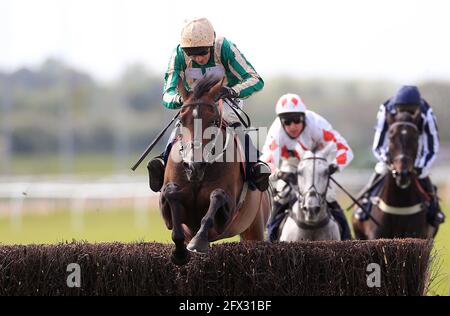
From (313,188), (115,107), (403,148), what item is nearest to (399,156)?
(403,148)

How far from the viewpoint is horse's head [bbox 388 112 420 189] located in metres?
9.14

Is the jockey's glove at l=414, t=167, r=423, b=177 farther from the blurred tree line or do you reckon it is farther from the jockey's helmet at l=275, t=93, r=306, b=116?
the blurred tree line

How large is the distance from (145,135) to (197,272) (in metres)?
40.8

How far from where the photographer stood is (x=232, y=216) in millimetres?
7055

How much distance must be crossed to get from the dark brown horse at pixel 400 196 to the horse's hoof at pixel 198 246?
10.6 ft

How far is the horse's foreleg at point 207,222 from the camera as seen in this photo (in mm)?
6402

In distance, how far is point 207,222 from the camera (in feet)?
21.5

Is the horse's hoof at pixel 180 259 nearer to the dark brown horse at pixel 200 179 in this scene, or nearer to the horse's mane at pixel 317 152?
the dark brown horse at pixel 200 179

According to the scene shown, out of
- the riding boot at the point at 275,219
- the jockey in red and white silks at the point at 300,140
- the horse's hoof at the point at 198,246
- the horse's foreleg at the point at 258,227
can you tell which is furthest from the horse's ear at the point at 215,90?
the riding boot at the point at 275,219

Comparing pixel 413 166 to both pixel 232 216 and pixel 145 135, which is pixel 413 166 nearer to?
pixel 232 216

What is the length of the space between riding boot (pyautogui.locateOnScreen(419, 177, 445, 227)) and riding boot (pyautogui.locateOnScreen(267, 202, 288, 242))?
1.42 metres

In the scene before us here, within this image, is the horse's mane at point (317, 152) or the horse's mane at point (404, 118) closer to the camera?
the horse's mane at point (317, 152)

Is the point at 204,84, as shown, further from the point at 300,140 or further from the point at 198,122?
the point at 300,140
